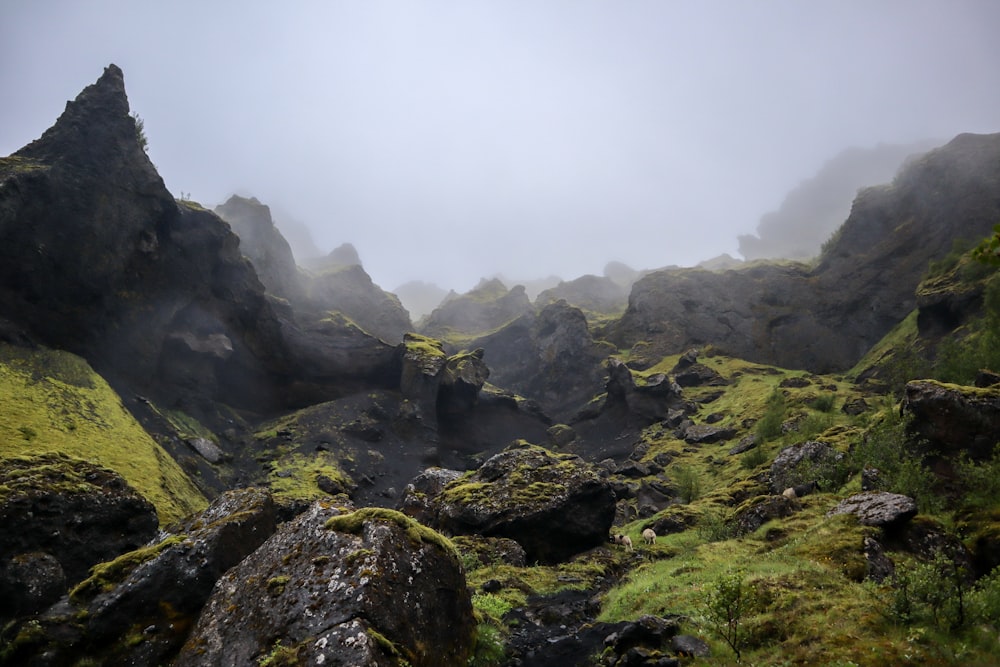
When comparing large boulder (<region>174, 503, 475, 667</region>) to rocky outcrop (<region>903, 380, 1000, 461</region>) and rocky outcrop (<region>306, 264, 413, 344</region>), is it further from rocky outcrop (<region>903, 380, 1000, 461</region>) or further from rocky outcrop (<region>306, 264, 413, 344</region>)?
rocky outcrop (<region>306, 264, 413, 344</region>)

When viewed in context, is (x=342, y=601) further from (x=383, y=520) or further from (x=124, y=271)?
(x=124, y=271)

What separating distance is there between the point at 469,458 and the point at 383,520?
312 feet

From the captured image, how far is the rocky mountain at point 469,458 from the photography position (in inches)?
564

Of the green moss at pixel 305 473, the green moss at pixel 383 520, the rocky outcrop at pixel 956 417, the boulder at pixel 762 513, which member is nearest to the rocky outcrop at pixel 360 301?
the green moss at pixel 305 473

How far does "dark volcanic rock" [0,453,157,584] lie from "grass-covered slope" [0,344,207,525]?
900 centimetres

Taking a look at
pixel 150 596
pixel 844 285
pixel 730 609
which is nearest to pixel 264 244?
pixel 150 596

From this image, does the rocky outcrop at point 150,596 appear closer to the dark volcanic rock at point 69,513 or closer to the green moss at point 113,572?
the green moss at point 113,572

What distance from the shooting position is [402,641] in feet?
42.2

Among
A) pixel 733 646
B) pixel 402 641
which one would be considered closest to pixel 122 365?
pixel 402 641

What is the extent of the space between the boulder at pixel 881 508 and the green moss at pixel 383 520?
1744cm

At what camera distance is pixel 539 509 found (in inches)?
1352

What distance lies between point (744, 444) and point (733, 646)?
7040cm

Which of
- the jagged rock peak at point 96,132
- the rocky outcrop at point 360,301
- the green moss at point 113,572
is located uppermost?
the jagged rock peak at point 96,132

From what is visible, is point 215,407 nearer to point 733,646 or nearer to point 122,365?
point 122,365
